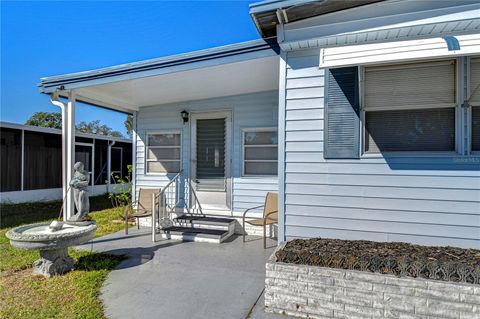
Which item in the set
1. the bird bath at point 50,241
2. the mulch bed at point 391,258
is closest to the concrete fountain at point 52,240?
the bird bath at point 50,241

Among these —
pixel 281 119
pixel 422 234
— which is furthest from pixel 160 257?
pixel 422 234

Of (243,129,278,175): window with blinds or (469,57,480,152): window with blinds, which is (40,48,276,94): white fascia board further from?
(469,57,480,152): window with blinds

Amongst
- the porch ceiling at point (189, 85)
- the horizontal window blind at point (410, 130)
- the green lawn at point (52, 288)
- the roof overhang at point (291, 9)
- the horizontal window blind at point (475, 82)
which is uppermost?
the roof overhang at point (291, 9)

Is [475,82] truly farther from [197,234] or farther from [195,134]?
[195,134]

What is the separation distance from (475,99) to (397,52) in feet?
3.17

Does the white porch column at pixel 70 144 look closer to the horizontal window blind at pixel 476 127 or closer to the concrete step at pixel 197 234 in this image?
the concrete step at pixel 197 234

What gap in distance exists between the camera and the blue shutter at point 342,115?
117 inches

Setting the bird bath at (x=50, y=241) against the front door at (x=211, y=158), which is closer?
the bird bath at (x=50, y=241)

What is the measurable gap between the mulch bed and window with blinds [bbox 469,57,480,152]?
109cm

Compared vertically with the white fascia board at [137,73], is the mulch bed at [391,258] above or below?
below

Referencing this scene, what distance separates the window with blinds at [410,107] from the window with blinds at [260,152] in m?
2.27

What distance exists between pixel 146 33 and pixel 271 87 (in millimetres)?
4479

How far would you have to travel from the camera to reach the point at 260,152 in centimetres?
521

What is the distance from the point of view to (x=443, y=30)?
263 cm
